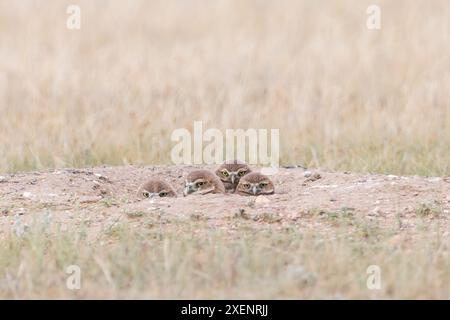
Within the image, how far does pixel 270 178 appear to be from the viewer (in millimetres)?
7680

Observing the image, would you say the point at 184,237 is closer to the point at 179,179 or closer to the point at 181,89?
the point at 179,179

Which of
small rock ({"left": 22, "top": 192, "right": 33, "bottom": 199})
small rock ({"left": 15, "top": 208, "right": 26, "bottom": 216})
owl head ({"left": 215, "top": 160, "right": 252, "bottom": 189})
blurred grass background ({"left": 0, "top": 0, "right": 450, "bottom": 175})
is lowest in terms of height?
small rock ({"left": 15, "top": 208, "right": 26, "bottom": 216})

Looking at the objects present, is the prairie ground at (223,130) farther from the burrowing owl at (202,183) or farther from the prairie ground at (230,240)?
the burrowing owl at (202,183)

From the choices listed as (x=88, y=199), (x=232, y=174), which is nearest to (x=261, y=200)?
(x=232, y=174)

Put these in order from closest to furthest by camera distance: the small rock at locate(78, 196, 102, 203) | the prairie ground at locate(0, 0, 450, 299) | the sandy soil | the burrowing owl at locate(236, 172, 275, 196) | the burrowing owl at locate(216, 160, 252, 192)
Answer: the prairie ground at locate(0, 0, 450, 299)
the sandy soil
the small rock at locate(78, 196, 102, 203)
the burrowing owl at locate(236, 172, 275, 196)
the burrowing owl at locate(216, 160, 252, 192)

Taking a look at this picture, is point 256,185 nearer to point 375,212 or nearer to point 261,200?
point 261,200

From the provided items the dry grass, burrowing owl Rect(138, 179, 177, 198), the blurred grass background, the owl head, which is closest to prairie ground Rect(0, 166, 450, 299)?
the dry grass

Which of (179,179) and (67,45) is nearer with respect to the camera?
(179,179)

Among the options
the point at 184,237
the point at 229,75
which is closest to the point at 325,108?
the point at 229,75

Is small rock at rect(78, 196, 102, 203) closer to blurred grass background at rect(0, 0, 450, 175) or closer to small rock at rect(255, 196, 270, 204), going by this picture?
small rock at rect(255, 196, 270, 204)

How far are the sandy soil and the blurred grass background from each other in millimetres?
1024

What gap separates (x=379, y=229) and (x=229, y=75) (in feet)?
16.8

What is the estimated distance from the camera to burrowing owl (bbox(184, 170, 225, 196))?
7125 mm

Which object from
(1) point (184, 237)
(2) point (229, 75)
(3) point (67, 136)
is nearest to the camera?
(1) point (184, 237)
